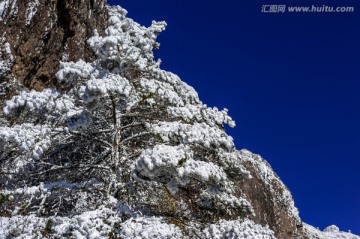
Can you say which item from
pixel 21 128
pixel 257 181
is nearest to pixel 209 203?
pixel 21 128

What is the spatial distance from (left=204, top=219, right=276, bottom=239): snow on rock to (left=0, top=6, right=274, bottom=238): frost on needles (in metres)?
0.02

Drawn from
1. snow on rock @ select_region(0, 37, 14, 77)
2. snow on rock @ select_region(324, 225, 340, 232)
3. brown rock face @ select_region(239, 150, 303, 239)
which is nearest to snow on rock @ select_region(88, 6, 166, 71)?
snow on rock @ select_region(0, 37, 14, 77)

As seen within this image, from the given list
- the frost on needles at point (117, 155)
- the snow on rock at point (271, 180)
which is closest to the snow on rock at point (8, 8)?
the frost on needles at point (117, 155)

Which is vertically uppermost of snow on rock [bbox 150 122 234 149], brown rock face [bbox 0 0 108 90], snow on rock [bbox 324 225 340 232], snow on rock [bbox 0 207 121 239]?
snow on rock [bbox 324 225 340 232]

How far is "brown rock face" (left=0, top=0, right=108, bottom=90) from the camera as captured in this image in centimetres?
1620

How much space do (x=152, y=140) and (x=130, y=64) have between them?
182 cm

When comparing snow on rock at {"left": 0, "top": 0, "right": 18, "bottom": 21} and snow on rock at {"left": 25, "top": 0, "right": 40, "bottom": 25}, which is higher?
snow on rock at {"left": 25, "top": 0, "right": 40, "bottom": 25}

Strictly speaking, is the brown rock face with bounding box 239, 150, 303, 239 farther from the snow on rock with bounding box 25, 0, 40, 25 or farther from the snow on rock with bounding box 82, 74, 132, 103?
the snow on rock with bounding box 82, 74, 132, 103

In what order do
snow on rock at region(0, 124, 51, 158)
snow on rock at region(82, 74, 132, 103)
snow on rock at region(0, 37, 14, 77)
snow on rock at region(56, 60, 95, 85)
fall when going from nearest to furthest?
snow on rock at region(82, 74, 132, 103) < snow on rock at region(0, 124, 51, 158) < snow on rock at region(56, 60, 95, 85) < snow on rock at region(0, 37, 14, 77)

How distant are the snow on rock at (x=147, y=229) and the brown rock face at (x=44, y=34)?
11.9 meters

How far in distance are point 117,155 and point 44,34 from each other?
11.9 m

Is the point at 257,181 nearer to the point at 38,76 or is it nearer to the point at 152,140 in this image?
the point at 38,76

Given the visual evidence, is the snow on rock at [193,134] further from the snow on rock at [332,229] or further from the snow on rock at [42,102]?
the snow on rock at [332,229]

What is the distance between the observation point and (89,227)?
5.71 m
